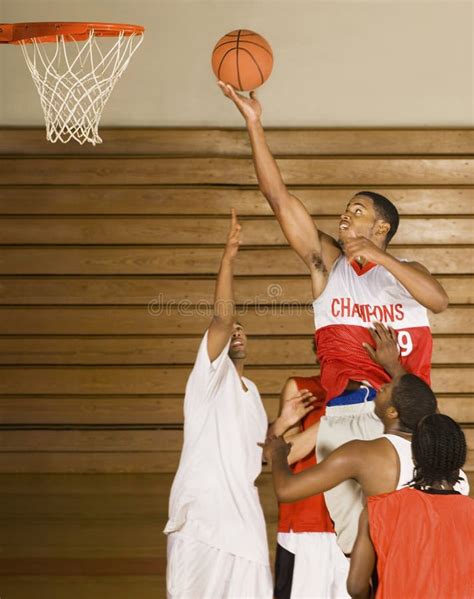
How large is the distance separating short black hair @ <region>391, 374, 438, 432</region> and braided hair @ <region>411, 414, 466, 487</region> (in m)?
0.34

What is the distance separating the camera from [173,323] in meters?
9.27

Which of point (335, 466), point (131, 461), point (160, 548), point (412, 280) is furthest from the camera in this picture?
point (131, 461)

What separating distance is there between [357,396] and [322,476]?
40.1 inches

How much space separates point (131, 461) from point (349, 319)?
17.8ft

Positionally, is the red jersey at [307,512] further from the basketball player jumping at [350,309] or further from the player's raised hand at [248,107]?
the player's raised hand at [248,107]

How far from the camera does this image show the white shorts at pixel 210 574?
4.38 metres

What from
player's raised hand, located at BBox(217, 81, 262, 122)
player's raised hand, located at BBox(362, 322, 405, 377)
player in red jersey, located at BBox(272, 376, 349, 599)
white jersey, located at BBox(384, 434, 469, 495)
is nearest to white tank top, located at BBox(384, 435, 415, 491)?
white jersey, located at BBox(384, 434, 469, 495)

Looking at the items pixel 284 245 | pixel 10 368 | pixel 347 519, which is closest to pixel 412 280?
pixel 347 519

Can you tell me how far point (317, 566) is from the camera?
443cm

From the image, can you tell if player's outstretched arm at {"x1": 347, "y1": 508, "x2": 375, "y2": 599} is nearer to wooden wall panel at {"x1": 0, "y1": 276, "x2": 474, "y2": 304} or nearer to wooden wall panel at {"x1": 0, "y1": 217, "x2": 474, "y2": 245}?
wooden wall panel at {"x1": 0, "y1": 276, "x2": 474, "y2": 304}

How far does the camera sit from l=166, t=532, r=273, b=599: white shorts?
14.4ft

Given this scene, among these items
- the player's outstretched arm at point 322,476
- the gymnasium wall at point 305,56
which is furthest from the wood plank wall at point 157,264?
the player's outstretched arm at point 322,476

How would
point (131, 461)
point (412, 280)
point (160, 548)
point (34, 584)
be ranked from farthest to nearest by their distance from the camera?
point (131, 461) → point (160, 548) → point (34, 584) → point (412, 280)

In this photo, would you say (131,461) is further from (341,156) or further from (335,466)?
(335,466)
